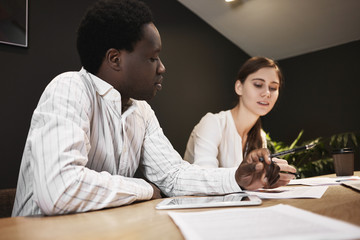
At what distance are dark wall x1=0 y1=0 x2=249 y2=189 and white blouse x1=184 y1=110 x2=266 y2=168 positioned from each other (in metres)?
1.20

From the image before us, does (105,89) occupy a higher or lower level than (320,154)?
higher

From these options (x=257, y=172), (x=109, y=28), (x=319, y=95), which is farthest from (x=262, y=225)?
(x=319, y=95)

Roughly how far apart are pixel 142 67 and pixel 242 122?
55.1 inches

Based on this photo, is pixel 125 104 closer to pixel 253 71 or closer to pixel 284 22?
pixel 253 71

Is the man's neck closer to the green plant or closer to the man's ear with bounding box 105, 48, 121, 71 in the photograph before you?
the man's ear with bounding box 105, 48, 121, 71

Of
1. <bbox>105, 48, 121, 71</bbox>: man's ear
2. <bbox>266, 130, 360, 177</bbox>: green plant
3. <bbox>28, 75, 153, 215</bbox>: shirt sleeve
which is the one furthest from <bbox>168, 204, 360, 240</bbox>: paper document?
A: <bbox>266, 130, 360, 177</bbox>: green plant

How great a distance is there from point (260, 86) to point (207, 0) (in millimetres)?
1778

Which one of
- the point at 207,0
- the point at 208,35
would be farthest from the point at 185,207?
the point at 208,35

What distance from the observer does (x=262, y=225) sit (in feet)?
1.86

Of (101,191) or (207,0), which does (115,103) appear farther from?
(207,0)

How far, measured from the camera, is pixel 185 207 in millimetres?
841

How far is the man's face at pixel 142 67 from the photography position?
1.34 m

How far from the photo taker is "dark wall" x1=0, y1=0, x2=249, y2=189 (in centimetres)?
245

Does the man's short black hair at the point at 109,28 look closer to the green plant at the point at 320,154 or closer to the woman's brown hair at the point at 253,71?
the woman's brown hair at the point at 253,71
